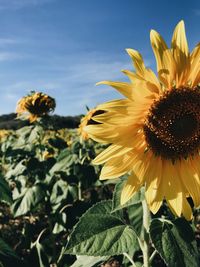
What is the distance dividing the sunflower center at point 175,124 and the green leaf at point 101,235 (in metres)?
0.42

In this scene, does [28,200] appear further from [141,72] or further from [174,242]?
[141,72]

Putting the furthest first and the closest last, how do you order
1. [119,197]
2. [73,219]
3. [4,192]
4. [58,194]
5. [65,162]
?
[58,194]
[65,162]
[73,219]
[4,192]
[119,197]

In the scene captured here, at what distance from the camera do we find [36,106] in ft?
17.1

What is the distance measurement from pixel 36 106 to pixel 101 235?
125 inches

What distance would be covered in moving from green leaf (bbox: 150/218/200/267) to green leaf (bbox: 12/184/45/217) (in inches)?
92.0

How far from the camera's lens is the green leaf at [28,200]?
172 inches

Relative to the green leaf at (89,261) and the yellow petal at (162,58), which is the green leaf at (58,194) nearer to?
the green leaf at (89,261)

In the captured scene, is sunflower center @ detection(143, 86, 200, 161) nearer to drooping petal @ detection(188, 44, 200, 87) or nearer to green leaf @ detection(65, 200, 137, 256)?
drooping petal @ detection(188, 44, 200, 87)

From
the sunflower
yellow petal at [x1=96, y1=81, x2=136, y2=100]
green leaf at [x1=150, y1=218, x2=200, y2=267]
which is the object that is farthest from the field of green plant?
yellow petal at [x1=96, y1=81, x2=136, y2=100]

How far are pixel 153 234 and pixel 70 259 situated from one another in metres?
2.13

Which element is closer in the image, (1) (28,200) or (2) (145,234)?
(2) (145,234)

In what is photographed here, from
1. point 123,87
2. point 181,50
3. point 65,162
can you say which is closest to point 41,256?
point 65,162

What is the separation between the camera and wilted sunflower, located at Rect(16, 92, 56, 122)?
17.0ft

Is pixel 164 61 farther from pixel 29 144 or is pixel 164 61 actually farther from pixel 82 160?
pixel 29 144
